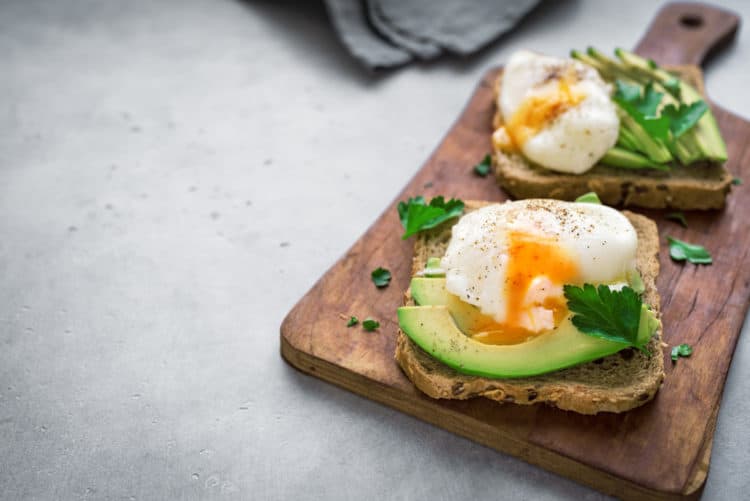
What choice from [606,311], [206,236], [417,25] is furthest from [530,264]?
[417,25]

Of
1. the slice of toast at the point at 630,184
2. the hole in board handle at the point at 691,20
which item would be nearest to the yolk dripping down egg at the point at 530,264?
the slice of toast at the point at 630,184

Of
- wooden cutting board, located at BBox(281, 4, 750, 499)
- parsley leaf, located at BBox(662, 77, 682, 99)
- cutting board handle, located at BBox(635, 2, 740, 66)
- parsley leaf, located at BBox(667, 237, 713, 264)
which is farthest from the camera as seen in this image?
cutting board handle, located at BBox(635, 2, 740, 66)

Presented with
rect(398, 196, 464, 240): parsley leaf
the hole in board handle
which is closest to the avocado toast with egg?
rect(398, 196, 464, 240): parsley leaf

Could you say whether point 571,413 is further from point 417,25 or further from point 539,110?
point 417,25

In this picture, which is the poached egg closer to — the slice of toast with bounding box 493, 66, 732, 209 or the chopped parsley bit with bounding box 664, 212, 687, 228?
the slice of toast with bounding box 493, 66, 732, 209

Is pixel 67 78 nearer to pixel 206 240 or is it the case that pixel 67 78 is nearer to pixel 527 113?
pixel 206 240
